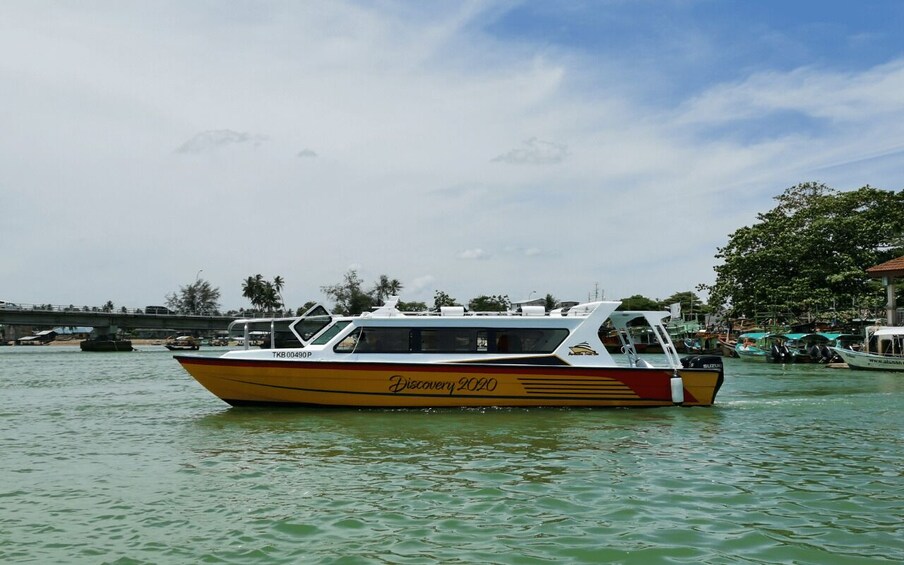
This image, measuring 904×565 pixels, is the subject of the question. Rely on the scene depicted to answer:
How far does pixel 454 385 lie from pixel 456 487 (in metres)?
7.55

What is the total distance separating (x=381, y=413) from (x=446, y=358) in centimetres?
196

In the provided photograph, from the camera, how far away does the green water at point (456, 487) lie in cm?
767

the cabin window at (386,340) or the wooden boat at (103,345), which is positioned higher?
the cabin window at (386,340)

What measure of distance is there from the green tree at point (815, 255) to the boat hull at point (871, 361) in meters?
14.2

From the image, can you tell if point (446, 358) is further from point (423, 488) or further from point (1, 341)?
point (1, 341)

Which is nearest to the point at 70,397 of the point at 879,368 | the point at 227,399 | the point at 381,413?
the point at 227,399

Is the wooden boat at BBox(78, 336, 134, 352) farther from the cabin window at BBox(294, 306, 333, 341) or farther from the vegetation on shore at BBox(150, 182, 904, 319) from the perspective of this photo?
the cabin window at BBox(294, 306, 333, 341)

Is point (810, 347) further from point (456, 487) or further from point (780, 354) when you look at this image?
point (456, 487)

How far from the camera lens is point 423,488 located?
33.3 ft

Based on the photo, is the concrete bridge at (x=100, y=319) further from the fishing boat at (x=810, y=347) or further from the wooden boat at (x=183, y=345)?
the fishing boat at (x=810, y=347)

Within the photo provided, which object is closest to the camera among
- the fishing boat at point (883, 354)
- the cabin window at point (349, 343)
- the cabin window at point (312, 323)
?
the cabin window at point (349, 343)

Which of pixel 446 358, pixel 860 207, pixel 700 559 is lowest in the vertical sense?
pixel 700 559

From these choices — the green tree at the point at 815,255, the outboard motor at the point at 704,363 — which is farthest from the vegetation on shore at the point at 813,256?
the outboard motor at the point at 704,363

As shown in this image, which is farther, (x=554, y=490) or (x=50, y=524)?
(x=554, y=490)
